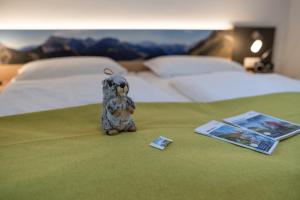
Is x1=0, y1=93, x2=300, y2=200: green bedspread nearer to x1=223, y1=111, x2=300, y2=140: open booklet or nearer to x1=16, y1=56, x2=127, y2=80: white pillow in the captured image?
x1=223, y1=111, x2=300, y2=140: open booklet

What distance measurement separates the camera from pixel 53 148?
3.53ft

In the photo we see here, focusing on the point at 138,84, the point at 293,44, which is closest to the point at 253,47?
the point at 293,44

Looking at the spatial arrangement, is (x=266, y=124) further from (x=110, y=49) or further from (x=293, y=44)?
(x=293, y=44)

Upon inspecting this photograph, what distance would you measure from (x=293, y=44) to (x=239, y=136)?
242 centimetres

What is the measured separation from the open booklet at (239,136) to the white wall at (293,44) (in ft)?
7.45

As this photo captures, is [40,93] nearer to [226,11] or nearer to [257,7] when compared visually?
[226,11]

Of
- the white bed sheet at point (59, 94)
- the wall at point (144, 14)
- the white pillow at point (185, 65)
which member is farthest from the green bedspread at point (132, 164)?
the wall at point (144, 14)

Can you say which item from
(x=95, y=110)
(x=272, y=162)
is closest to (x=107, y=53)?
(x=95, y=110)

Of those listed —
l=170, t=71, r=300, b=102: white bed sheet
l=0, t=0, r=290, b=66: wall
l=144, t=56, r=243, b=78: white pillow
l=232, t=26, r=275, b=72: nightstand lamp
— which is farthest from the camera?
l=232, t=26, r=275, b=72: nightstand lamp

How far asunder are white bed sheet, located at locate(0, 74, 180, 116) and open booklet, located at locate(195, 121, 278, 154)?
47 cm

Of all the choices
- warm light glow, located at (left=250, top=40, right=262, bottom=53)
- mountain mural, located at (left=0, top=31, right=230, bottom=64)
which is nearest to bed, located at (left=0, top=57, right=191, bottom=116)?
mountain mural, located at (left=0, top=31, right=230, bottom=64)

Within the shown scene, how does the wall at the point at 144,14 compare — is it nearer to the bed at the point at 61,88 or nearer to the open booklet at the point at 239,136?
the bed at the point at 61,88

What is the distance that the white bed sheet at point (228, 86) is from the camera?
6.08 ft

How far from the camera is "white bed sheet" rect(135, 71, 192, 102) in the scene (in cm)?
190
